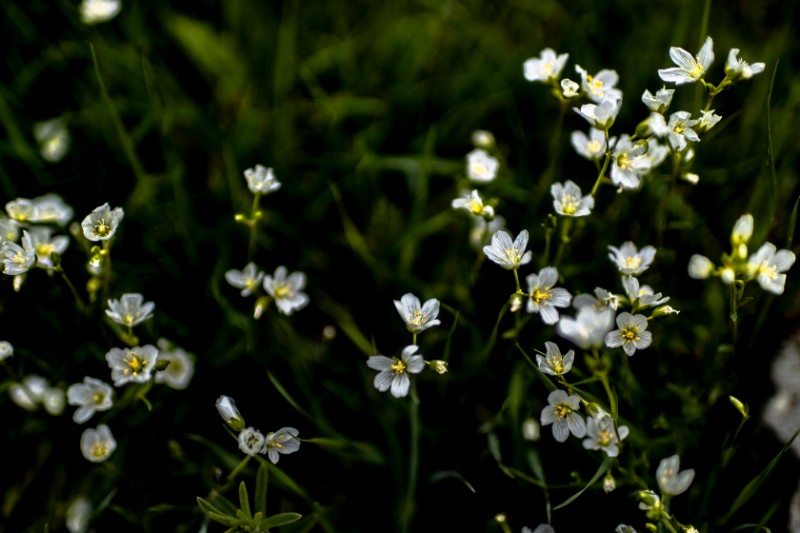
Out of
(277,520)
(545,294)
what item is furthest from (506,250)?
(277,520)

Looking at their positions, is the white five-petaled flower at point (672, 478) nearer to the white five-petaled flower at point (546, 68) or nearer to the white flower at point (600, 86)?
the white flower at point (600, 86)

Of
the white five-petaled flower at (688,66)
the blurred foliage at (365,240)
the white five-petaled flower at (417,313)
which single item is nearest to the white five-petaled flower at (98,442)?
the blurred foliage at (365,240)

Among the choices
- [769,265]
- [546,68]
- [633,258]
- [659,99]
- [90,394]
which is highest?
[659,99]

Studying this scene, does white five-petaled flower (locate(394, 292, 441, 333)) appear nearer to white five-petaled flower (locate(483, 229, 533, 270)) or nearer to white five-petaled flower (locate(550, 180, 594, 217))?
white five-petaled flower (locate(483, 229, 533, 270))

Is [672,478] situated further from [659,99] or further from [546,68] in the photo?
[546,68]

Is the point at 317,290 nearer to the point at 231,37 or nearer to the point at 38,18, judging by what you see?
the point at 231,37

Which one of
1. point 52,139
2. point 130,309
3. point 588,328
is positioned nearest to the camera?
point 588,328

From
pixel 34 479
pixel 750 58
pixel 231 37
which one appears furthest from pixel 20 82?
pixel 750 58
